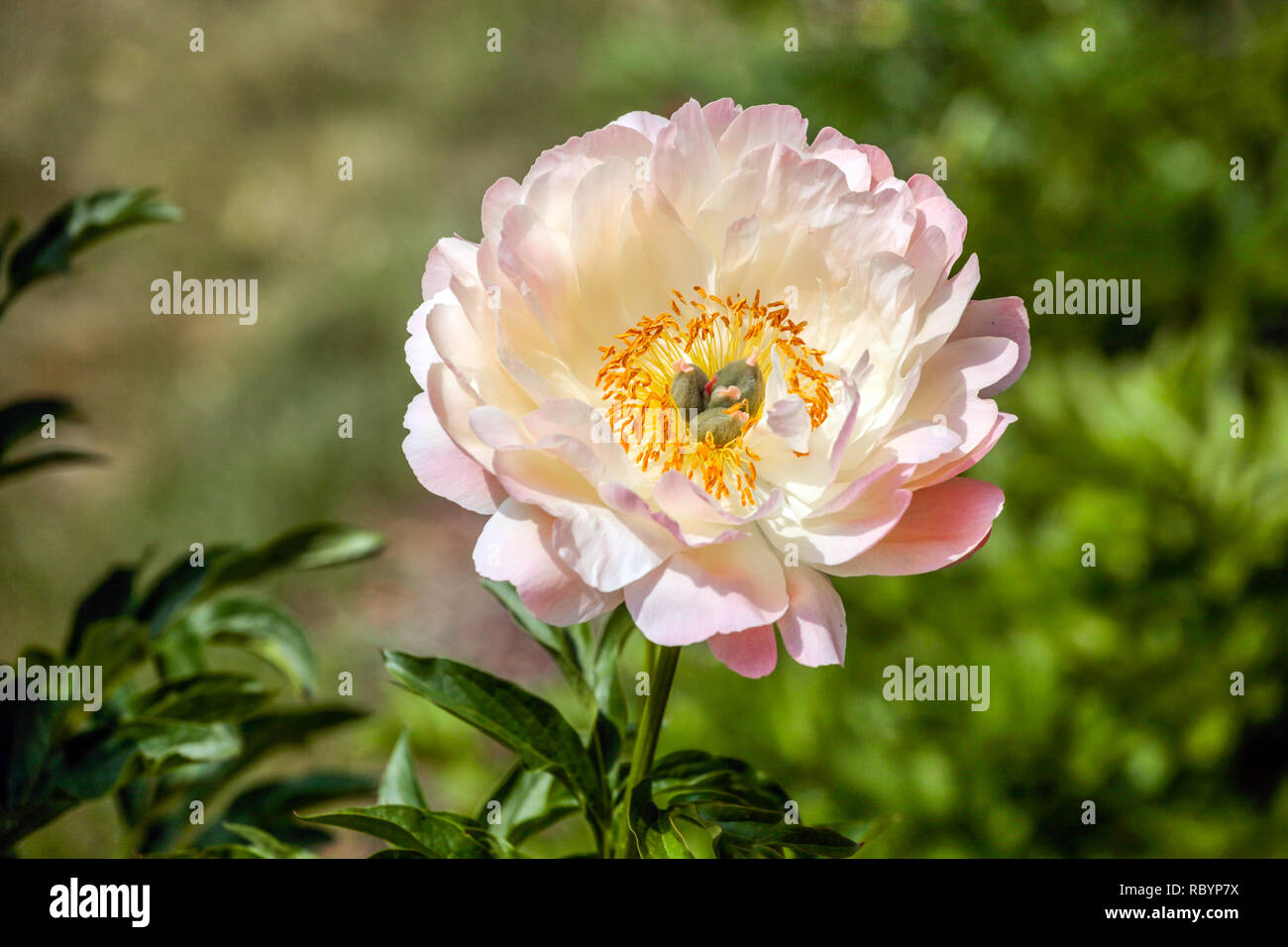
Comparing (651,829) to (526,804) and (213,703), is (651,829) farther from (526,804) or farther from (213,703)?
(213,703)

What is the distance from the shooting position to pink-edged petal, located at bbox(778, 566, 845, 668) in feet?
2.16

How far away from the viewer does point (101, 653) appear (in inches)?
42.1

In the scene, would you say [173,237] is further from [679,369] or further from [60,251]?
[679,369]

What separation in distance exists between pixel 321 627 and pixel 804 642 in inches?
121

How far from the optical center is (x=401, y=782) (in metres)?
0.94

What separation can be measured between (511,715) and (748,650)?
0.21 m

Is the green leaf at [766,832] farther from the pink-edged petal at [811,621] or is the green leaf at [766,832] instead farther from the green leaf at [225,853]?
the green leaf at [225,853]

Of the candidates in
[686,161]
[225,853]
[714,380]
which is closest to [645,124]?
[686,161]

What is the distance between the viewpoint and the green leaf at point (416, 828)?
2.41ft

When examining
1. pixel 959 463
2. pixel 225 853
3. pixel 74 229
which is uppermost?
pixel 74 229

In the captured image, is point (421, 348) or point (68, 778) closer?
point (421, 348)

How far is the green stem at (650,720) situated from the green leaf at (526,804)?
9 centimetres

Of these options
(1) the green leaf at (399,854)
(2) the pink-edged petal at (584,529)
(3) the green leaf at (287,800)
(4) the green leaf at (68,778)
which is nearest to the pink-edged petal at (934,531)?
(2) the pink-edged petal at (584,529)

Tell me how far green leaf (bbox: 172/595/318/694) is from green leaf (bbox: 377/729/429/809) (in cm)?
27
